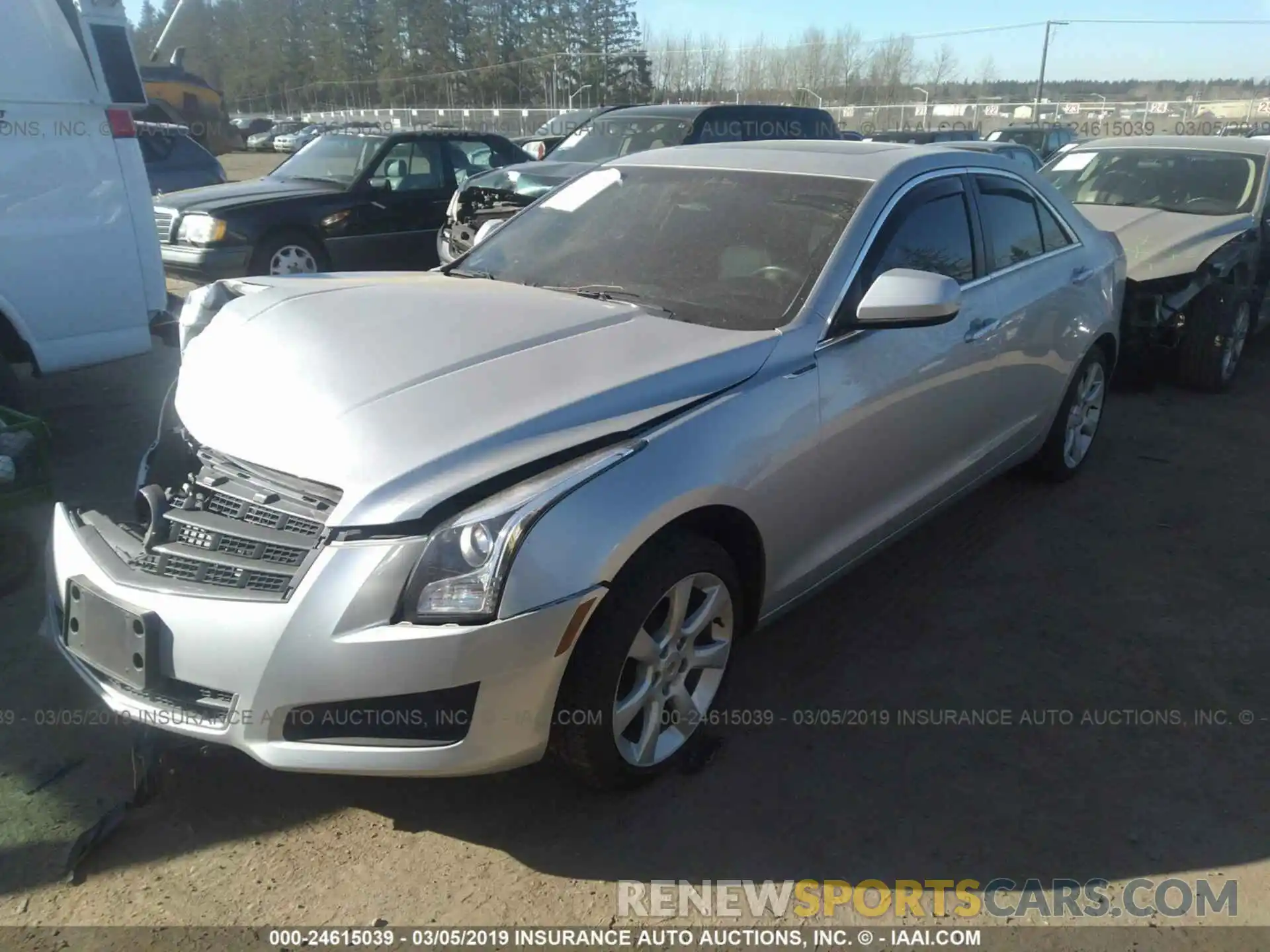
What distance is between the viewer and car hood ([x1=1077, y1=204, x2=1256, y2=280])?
6.52 meters

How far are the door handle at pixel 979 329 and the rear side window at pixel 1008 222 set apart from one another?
256 mm

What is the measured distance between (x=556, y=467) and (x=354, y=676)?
0.67 metres

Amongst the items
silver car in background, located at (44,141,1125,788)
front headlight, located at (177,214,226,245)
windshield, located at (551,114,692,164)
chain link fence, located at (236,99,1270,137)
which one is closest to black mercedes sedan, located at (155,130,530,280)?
front headlight, located at (177,214,226,245)

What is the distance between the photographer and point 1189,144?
800 centimetres

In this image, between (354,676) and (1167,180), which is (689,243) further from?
(1167,180)

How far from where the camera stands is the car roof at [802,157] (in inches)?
142

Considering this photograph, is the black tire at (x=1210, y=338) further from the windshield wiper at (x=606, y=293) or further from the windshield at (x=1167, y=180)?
the windshield wiper at (x=606, y=293)

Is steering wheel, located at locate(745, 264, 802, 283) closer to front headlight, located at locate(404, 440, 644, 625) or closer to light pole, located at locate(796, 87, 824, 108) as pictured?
front headlight, located at locate(404, 440, 644, 625)

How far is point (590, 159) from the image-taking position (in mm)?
10102

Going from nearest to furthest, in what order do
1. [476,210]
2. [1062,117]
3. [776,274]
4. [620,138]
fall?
[776,274], [476,210], [620,138], [1062,117]

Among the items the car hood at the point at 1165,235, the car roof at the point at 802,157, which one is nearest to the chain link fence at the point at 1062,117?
the car hood at the point at 1165,235

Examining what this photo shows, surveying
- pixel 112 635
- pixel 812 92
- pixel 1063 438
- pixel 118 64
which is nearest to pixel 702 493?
pixel 112 635

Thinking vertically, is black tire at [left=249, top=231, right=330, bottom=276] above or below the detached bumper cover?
below

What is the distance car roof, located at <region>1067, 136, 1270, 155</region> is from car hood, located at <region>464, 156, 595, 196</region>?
442 cm
